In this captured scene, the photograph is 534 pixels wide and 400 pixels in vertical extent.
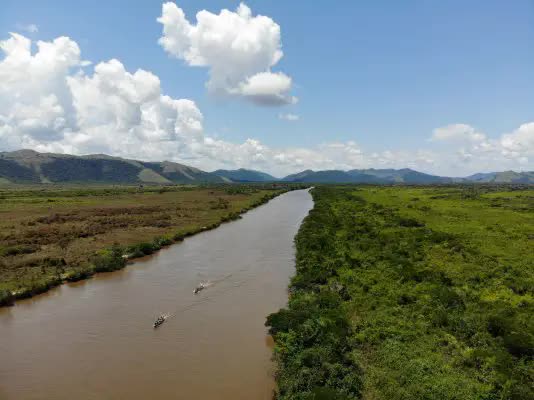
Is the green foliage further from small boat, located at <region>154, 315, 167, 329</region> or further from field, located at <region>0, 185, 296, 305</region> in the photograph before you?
small boat, located at <region>154, 315, 167, 329</region>

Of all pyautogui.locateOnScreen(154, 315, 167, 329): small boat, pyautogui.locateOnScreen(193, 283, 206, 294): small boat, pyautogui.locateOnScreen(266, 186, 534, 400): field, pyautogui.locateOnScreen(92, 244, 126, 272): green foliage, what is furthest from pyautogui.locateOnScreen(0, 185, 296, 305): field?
pyautogui.locateOnScreen(266, 186, 534, 400): field

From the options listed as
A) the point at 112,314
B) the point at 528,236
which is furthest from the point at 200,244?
the point at 528,236

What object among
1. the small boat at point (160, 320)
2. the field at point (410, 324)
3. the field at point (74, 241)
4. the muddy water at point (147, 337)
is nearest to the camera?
the field at point (410, 324)

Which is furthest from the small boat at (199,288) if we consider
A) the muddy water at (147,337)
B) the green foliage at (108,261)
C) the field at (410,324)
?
the green foliage at (108,261)

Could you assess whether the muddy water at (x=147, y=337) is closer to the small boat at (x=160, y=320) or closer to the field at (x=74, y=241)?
the small boat at (x=160, y=320)

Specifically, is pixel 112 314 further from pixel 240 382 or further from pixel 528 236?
pixel 528 236
